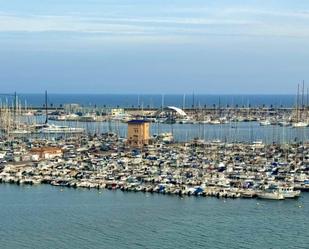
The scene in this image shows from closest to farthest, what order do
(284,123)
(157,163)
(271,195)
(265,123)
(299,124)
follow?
1. (271,195)
2. (157,163)
3. (299,124)
4. (284,123)
5. (265,123)

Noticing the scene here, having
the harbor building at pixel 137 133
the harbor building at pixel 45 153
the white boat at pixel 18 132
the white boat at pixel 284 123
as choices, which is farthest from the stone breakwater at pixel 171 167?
the white boat at pixel 284 123

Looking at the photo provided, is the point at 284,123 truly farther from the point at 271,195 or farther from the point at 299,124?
the point at 271,195

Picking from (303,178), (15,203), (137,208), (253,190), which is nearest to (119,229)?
(137,208)

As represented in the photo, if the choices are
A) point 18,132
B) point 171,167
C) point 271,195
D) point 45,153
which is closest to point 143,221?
point 271,195

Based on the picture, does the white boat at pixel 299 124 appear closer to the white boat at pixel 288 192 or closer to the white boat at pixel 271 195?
the white boat at pixel 288 192

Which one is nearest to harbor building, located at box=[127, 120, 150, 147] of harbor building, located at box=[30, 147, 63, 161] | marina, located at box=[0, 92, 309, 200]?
marina, located at box=[0, 92, 309, 200]

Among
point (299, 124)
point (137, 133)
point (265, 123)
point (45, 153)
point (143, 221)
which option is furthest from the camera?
point (265, 123)

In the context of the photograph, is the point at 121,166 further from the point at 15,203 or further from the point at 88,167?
the point at 15,203

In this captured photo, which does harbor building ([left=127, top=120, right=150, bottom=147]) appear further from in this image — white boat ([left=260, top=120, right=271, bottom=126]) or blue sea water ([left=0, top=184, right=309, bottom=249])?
white boat ([left=260, top=120, right=271, bottom=126])
